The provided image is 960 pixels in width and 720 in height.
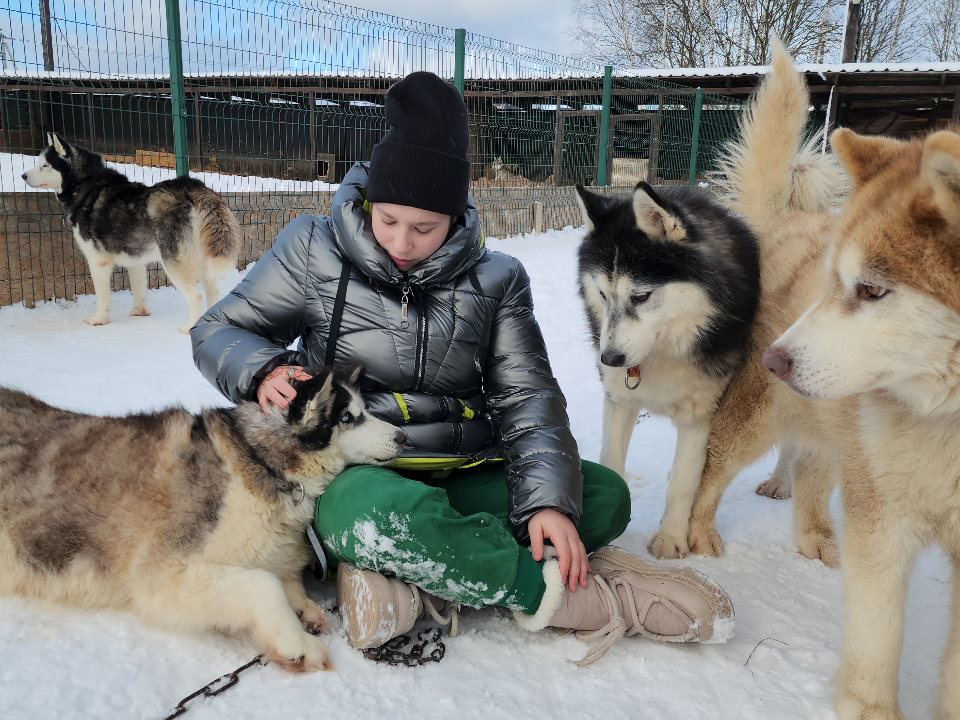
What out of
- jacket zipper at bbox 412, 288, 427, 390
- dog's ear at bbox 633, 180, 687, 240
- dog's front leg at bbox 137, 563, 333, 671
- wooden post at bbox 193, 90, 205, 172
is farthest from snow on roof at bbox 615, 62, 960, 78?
dog's front leg at bbox 137, 563, 333, 671

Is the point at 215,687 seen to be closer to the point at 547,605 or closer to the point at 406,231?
the point at 547,605

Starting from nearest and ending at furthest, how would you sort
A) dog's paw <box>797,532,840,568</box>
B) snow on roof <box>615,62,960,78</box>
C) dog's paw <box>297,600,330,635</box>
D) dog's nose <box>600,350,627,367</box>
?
1. dog's paw <box>297,600,330,635</box>
2. dog's nose <box>600,350,627,367</box>
3. dog's paw <box>797,532,840,568</box>
4. snow on roof <box>615,62,960,78</box>

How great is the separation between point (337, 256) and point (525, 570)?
106 cm

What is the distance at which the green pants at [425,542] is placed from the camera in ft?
5.29

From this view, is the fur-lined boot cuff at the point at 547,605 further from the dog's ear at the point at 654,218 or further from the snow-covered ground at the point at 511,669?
the dog's ear at the point at 654,218

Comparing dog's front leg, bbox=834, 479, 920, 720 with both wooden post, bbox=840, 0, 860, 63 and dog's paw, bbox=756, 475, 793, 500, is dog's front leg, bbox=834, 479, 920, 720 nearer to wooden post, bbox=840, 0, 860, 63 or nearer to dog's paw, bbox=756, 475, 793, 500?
dog's paw, bbox=756, 475, 793, 500

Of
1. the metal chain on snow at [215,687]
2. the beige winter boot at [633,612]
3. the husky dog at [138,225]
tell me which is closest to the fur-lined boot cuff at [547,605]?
the beige winter boot at [633,612]

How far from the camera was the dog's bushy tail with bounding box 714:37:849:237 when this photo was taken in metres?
2.81

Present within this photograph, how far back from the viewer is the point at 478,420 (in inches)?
84.7

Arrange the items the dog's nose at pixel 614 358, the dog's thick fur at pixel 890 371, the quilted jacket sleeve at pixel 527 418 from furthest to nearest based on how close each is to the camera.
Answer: the dog's nose at pixel 614 358 < the quilted jacket sleeve at pixel 527 418 < the dog's thick fur at pixel 890 371

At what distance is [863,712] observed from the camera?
1.54 metres

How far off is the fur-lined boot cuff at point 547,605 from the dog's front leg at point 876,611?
68cm

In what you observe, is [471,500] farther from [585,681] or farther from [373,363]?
[585,681]

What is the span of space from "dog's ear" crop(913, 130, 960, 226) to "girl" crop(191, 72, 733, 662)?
42.3 inches
